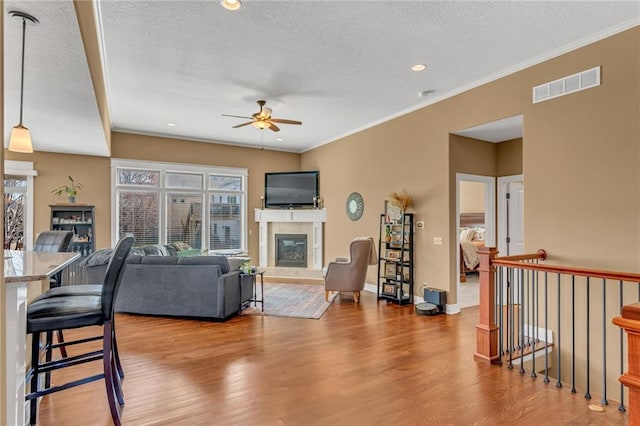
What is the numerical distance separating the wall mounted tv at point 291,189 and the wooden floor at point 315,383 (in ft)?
14.7

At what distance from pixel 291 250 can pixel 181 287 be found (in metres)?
4.07

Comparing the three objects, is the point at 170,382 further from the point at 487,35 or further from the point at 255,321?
the point at 487,35

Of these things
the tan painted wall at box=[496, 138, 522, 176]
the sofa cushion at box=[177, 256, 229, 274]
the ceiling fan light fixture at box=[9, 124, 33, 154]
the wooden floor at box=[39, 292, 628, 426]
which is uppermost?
the tan painted wall at box=[496, 138, 522, 176]

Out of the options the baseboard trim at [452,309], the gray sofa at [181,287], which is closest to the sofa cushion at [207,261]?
the gray sofa at [181,287]

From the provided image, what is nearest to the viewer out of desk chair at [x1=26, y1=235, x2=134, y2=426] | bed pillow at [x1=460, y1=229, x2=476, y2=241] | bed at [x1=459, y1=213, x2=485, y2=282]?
desk chair at [x1=26, y1=235, x2=134, y2=426]

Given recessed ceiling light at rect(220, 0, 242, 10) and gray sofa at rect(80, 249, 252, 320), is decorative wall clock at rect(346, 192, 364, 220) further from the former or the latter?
recessed ceiling light at rect(220, 0, 242, 10)

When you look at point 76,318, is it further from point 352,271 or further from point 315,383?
point 352,271

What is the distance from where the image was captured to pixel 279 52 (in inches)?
153

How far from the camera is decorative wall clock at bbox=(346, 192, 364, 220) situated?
7.11 m

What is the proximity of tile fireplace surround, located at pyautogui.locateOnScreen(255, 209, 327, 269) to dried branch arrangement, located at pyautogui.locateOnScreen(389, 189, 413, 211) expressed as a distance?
270 centimetres

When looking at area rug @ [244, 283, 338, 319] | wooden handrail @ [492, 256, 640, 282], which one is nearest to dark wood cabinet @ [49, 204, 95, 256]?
area rug @ [244, 283, 338, 319]

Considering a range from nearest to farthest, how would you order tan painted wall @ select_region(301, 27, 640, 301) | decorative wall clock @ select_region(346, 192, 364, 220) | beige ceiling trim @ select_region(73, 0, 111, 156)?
beige ceiling trim @ select_region(73, 0, 111, 156)
tan painted wall @ select_region(301, 27, 640, 301)
decorative wall clock @ select_region(346, 192, 364, 220)

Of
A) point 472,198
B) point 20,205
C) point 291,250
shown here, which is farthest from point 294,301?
point 472,198

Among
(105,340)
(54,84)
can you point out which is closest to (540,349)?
(105,340)
